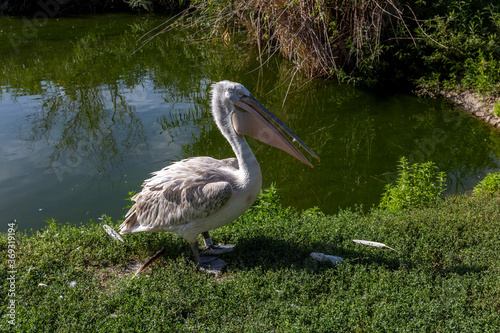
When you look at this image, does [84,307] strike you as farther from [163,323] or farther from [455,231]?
[455,231]

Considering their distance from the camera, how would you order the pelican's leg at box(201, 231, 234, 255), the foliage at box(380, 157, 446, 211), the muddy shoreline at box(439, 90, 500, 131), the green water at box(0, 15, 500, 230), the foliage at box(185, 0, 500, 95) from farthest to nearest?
1. the foliage at box(185, 0, 500, 95)
2. the muddy shoreline at box(439, 90, 500, 131)
3. the green water at box(0, 15, 500, 230)
4. the foliage at box(380, 157, 446, 211)
5. the pelican's leg at box(201, 231, 234, 255)

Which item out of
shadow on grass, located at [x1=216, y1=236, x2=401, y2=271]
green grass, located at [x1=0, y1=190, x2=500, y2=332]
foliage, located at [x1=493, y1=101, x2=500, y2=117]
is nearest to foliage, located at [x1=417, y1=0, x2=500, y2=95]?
foliage, located at [x1=493, y1=101, x2=500, y2=117]

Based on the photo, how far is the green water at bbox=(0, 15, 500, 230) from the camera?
6871mm

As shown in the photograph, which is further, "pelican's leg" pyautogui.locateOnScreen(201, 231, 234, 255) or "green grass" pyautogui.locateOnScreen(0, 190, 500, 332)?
"pelican's leg" pyautogui.locateOnScreen(201, 231, 234, 255)

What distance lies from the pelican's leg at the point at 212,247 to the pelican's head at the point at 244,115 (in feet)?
4.24

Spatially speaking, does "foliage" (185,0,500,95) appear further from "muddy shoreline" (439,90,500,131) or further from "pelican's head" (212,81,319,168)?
"pelican's head" (212,81,319,168)

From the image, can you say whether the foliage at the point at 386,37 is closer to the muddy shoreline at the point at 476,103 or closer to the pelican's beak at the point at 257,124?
the muddy shoreline at the point at 476,103

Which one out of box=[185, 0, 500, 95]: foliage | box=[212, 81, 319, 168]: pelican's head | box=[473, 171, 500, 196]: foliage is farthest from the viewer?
box=[185, 0, 500, 95]: foliage

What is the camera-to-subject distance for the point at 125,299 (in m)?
3.89

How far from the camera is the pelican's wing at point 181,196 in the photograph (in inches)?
164

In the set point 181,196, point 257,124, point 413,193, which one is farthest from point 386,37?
point 181,196

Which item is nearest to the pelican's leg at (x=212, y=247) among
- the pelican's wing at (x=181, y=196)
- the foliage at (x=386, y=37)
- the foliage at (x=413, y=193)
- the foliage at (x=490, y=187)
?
the pelican's wing at (x=181, y=196)

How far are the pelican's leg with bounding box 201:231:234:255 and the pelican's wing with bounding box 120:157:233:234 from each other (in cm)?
56

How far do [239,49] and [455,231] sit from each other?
11.2m
